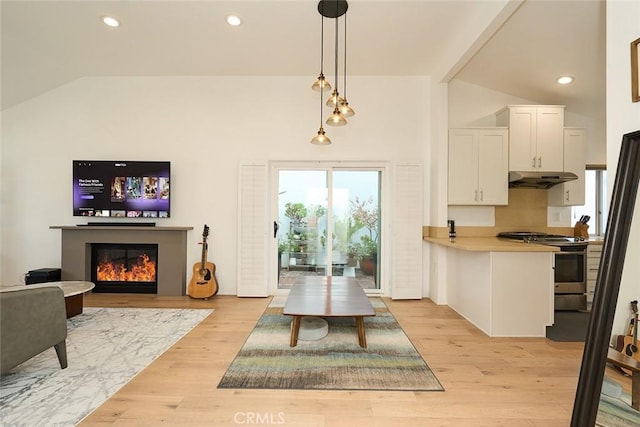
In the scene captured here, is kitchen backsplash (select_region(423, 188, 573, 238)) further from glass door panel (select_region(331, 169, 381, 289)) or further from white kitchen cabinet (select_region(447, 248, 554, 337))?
white kitchen cabinet (select_region(447, 248, 554, 337))

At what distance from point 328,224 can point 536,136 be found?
305 cm

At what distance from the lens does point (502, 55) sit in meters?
3.67

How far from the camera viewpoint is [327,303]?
112 inches

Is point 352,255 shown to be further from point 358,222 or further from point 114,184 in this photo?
point 114,184

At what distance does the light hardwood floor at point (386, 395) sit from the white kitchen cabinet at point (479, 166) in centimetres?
190

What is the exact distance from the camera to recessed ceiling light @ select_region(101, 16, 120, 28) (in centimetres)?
329

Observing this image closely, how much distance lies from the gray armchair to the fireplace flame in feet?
7.65

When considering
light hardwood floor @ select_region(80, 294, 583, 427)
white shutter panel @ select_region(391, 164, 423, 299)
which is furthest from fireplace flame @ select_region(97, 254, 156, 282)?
white shutter panel @ select_region(391, 164, 423, 299)

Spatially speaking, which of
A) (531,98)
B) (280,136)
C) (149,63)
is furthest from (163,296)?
(531,98)

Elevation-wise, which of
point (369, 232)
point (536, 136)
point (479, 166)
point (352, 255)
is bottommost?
point (352, 255)

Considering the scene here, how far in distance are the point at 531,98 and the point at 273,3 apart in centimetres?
382

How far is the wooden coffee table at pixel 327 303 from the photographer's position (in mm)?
2604

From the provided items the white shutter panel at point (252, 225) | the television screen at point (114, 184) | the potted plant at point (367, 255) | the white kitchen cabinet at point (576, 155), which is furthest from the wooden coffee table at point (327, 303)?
the white kitchen cabinet at point (576, 155)

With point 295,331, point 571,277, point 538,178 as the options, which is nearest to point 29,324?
point 295,331
